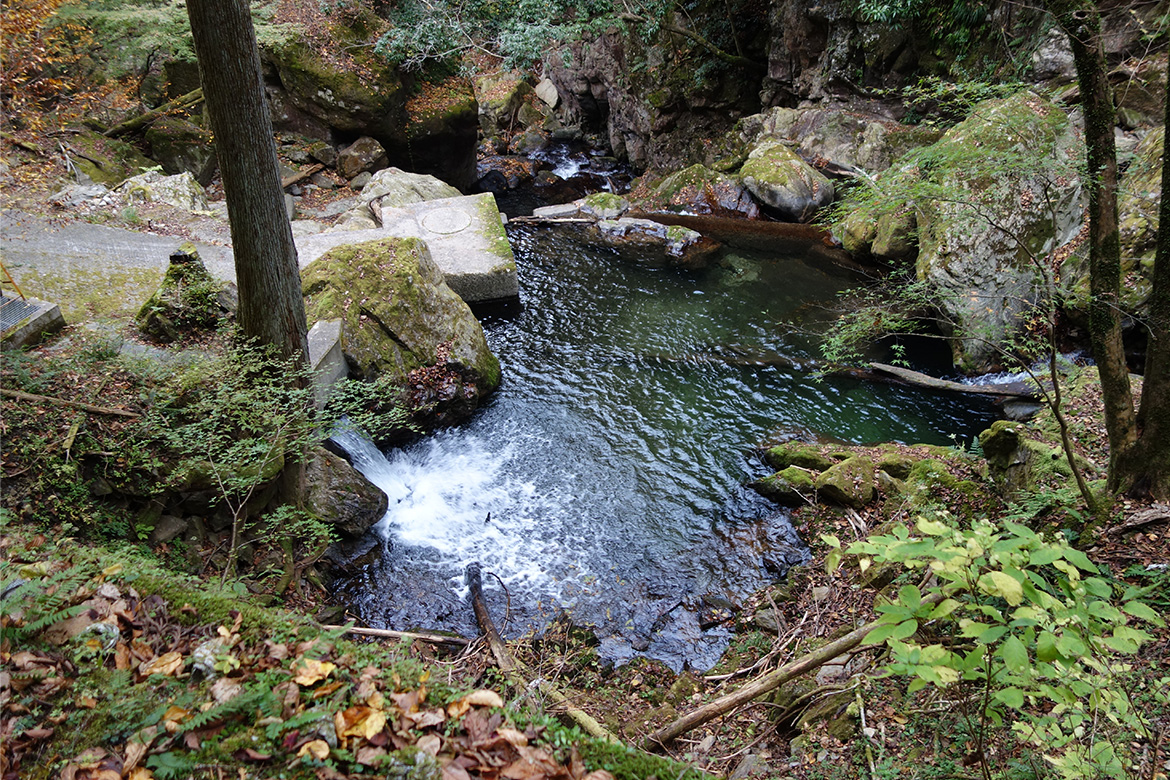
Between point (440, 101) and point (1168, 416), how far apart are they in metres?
18.2

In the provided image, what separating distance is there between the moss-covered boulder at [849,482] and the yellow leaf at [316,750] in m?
6.63

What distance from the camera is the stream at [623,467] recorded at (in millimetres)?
6324

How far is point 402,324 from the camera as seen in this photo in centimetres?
892

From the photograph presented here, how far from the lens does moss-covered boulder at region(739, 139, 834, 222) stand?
16688mm

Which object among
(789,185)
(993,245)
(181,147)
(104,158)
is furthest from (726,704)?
(181,147)

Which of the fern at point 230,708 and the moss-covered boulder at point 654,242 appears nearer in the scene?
the fern at point 230,708

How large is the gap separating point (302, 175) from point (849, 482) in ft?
50.3

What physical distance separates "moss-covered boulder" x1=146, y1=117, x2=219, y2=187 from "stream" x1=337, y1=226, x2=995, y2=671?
8.63 metres

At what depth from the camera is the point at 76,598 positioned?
2803 mm

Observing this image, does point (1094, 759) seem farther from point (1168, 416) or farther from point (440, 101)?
point (440, 101)

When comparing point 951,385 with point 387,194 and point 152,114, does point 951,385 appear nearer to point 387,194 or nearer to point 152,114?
point 387,194

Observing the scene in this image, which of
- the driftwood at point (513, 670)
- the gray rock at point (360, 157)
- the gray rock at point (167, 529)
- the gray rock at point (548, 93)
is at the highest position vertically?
the gray rock at point (548, 93)

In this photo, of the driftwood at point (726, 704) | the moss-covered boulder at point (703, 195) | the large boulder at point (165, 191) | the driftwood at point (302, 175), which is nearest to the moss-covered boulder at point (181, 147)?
the large boulder at point (165, 191)

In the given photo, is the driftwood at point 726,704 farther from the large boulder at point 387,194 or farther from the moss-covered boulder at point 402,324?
the large boulder at point 387,194
